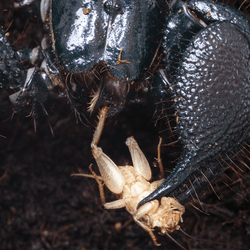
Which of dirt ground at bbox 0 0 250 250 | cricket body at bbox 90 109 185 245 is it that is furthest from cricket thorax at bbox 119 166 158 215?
dirt ground at bbox 0 0 250 250

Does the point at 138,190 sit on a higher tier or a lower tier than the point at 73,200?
higher

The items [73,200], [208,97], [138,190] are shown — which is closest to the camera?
[208,97]

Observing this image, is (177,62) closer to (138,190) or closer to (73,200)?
(138,190)

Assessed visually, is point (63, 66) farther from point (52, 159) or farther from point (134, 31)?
point (52, 159)

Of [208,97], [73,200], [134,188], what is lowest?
[73,200]

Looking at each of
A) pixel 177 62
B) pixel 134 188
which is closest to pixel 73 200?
pixel 134 188

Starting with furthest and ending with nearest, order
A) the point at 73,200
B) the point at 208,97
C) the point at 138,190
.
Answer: the point at 73,200 → the point at 138,190 → the point at 208,97

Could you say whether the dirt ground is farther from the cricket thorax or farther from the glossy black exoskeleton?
the glossy black exoskeleton
